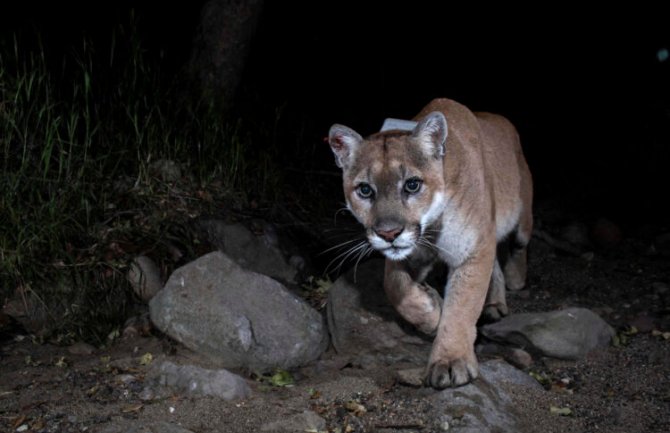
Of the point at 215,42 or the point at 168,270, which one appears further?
the point at 215,42

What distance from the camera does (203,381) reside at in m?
4.13

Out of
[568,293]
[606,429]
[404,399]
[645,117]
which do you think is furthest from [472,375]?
[645,117]

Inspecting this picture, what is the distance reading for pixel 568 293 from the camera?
5.75 m

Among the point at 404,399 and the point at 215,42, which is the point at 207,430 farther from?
the point at 215,42

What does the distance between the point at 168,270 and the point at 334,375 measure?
1458 mm

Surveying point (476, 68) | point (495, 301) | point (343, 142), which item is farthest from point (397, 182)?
point (476, 68)

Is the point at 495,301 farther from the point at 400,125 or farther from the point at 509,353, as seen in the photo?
the point at 400,125

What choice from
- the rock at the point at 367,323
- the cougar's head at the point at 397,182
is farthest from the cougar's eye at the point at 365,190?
the rock at the point at 367,323

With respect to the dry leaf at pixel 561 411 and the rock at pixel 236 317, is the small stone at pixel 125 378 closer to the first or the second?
the rock at pixel 236 317

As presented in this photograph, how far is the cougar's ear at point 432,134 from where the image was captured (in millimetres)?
4227

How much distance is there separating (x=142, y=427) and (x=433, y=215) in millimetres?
1696

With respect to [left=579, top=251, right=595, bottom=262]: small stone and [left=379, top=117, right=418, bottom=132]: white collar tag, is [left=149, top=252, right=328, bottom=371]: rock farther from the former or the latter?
[left=579, top=251, right=595, bottom=262]: small stone

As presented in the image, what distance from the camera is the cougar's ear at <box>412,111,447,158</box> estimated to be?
4.23 m

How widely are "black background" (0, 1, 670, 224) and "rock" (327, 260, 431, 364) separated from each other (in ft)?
7.60
